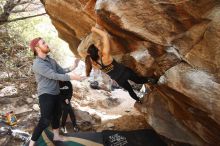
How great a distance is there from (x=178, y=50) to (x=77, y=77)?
186 cm

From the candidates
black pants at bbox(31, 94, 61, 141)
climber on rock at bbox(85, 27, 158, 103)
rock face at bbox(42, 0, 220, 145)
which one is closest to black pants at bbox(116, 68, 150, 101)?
climber on rock at bbox(85, 27, 158, 103)

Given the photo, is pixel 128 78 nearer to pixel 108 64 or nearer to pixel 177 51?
pixel 108 64

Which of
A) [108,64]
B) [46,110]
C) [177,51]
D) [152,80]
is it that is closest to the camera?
[177,51]

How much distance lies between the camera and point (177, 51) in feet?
18.9

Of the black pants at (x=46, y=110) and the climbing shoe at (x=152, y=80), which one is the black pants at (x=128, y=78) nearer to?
the climbing shoe at (x=152, y=80)

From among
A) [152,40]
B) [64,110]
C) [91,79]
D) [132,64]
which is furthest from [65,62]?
[152,40]

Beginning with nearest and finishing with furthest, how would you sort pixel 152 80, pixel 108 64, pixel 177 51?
pixel 177 51 < pixel 108 64 < pixel 152 80

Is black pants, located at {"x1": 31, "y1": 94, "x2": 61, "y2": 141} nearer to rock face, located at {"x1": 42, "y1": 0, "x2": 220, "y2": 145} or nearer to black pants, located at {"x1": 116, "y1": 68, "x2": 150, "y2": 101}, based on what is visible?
black pants, located at {"x1": 116, "y1": 68, "x2": 150, "y2": 101}

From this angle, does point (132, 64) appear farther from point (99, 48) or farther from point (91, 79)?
point (91, 79)

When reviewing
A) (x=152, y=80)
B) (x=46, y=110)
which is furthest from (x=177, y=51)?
(x=46, y=110)

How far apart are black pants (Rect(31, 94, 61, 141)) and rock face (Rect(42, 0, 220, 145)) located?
1478mm

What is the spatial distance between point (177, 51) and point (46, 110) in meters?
2.65

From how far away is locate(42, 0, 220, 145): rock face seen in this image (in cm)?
529

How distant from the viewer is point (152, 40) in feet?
19.6
